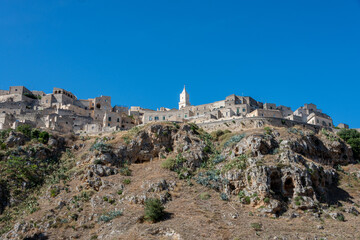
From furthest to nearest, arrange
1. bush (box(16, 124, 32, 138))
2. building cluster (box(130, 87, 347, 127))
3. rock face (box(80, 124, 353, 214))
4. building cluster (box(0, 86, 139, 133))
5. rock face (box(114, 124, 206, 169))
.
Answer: building cluster (box(130, 87, 347, 127)) → building cluster (box(0, 86, 139, 133)) → bush (box(16, 124, 32, 138)) → rock face (box(114, 124, 206, 169)) → rock face (box(80, 124, 353, 214))

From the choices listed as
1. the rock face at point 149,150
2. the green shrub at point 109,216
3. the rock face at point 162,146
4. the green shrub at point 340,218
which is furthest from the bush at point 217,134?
the green shrub at point 109,216

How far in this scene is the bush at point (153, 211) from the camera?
33812 mm

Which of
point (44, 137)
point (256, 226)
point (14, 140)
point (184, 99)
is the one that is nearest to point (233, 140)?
point (256, 226)

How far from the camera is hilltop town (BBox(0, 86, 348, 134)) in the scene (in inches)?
2458

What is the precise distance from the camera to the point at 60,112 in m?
67.9

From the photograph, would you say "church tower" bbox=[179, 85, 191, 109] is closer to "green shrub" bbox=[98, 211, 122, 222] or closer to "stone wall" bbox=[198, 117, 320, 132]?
"stone wall" bbox=[198, 117, 320, 132]

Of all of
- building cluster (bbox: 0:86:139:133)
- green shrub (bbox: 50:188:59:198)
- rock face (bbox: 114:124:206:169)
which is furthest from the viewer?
building cluster (bbox: 0:86:139:133)

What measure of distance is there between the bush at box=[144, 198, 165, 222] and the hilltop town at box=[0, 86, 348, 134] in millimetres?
27087

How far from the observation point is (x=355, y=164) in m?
50.8

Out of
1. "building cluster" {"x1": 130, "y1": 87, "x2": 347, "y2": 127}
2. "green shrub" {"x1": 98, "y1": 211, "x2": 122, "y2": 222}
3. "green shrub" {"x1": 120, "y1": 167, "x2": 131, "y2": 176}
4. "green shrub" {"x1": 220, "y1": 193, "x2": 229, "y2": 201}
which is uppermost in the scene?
"building cluster" {"x1": 130, "y1": 87, "x2": 347, "y2": 127}

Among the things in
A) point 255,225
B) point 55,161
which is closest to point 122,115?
point 55,161

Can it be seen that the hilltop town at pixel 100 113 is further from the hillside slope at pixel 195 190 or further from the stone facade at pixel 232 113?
the hillside slope at pixel 195 190

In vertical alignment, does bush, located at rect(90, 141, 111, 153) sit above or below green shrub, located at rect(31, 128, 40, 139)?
below

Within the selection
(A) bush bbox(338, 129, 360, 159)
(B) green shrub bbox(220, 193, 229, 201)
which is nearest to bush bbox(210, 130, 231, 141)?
(B) green shrub bbox(220, 193, 229, 201)
